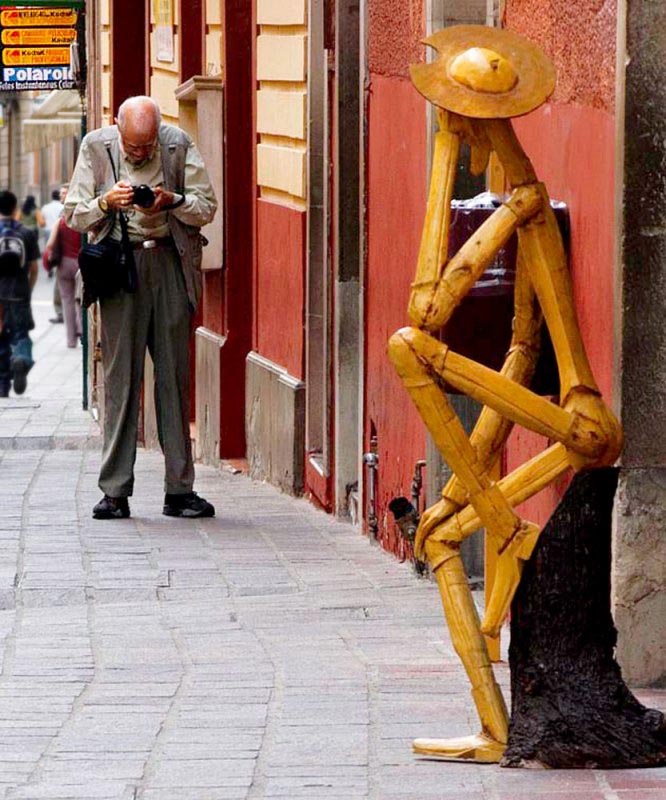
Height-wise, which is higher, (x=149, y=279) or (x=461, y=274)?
(x=461, y=274)

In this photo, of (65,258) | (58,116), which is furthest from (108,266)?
(58,116)

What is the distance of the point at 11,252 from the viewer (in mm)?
23359

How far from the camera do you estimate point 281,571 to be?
28.2ft

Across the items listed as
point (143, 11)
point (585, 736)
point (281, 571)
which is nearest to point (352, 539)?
point (281, 571)

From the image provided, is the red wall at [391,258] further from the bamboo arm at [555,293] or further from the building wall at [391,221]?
the bamboo arm at [555,293]

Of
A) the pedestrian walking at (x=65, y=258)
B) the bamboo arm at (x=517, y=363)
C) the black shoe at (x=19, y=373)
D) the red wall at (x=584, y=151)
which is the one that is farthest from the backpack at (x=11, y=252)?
the bamboo arm at (x=517, y=363)

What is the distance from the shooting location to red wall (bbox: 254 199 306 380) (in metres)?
11.2

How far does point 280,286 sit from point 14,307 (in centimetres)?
1192

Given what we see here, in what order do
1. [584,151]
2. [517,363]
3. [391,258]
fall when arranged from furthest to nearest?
1. [391,258]
2. [584,151]
3. [517,363]

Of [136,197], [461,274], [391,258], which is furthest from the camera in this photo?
[136,197]

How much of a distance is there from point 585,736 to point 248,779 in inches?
30.1

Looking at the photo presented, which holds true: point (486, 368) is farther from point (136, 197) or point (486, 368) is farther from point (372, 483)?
point (136, 197)

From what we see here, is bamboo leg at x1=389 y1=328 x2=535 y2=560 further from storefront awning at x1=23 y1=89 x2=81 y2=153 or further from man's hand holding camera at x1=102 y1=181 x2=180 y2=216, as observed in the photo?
storefront awning at x1=23 y1=89 x2=81 y2=153

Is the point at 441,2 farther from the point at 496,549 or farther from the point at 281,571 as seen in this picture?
the point at 496,549
